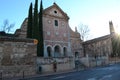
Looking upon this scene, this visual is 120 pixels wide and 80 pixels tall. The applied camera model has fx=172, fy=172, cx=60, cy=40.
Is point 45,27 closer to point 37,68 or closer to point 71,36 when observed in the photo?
point 71,36

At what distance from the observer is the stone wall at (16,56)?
20.1 m

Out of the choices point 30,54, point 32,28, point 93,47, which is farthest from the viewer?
point 93,47

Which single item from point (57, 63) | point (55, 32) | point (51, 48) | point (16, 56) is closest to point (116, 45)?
point (55, 32)

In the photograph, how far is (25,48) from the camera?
72.1ft

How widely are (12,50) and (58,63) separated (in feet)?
26.9

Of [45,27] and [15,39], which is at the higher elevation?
[45,27]

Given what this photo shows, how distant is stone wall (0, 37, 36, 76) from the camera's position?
2012 cm

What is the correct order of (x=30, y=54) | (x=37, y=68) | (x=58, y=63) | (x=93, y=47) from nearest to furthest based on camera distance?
(x=30, y=54) < (x=37, y=68) < (x=58, y=63) < (x=93, y=47)

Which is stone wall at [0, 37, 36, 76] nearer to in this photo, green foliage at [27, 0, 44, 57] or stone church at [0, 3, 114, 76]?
stone church at [0, 3, 114, 76]

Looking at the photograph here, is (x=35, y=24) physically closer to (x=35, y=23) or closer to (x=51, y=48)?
(x=35, y=23)

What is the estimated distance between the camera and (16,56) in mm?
21016

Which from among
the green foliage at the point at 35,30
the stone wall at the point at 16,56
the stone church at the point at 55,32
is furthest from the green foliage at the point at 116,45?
the stone wall at the point at 16,56

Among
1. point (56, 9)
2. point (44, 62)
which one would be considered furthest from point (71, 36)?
point (44, 62)

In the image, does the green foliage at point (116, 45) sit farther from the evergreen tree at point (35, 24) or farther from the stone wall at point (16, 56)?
the stone wall at point (16, 56)
